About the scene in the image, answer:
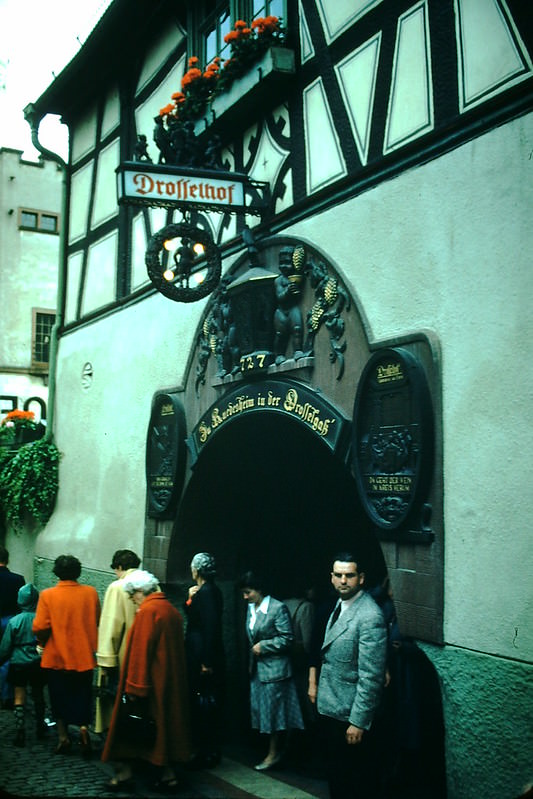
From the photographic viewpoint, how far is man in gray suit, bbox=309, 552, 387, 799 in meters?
5.49

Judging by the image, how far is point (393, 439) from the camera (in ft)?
20.7

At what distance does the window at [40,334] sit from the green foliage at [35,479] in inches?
581

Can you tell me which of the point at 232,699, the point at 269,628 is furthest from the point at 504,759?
the point at 232,699

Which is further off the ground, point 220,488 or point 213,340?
point 213,340

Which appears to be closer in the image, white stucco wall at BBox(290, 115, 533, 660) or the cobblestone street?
white stucco wall at BBox(290, 115, 533, 660)

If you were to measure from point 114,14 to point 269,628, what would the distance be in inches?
287

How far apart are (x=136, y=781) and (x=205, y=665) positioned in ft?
3.14

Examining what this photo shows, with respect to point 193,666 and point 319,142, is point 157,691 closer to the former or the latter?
point 193,666

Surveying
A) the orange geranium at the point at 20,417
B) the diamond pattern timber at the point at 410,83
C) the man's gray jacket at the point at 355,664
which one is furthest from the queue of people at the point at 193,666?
the orange geranium at the point at 20,417

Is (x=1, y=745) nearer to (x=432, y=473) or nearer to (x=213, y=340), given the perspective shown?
(x=213, y=340)

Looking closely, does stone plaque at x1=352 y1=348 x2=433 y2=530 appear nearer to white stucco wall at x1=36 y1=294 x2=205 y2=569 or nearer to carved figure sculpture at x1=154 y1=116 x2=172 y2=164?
carved figure sculpture at x1=154 y1=116 x2=172 y2=164

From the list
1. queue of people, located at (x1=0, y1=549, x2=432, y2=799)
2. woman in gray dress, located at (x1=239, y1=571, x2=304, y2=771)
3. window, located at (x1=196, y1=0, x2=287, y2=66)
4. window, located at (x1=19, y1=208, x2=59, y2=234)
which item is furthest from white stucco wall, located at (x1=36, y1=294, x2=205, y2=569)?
window, located at (x1=19, y1=208, x2=59, y2=234)

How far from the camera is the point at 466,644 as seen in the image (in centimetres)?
568

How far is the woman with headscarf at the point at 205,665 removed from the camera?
23.8 feet
